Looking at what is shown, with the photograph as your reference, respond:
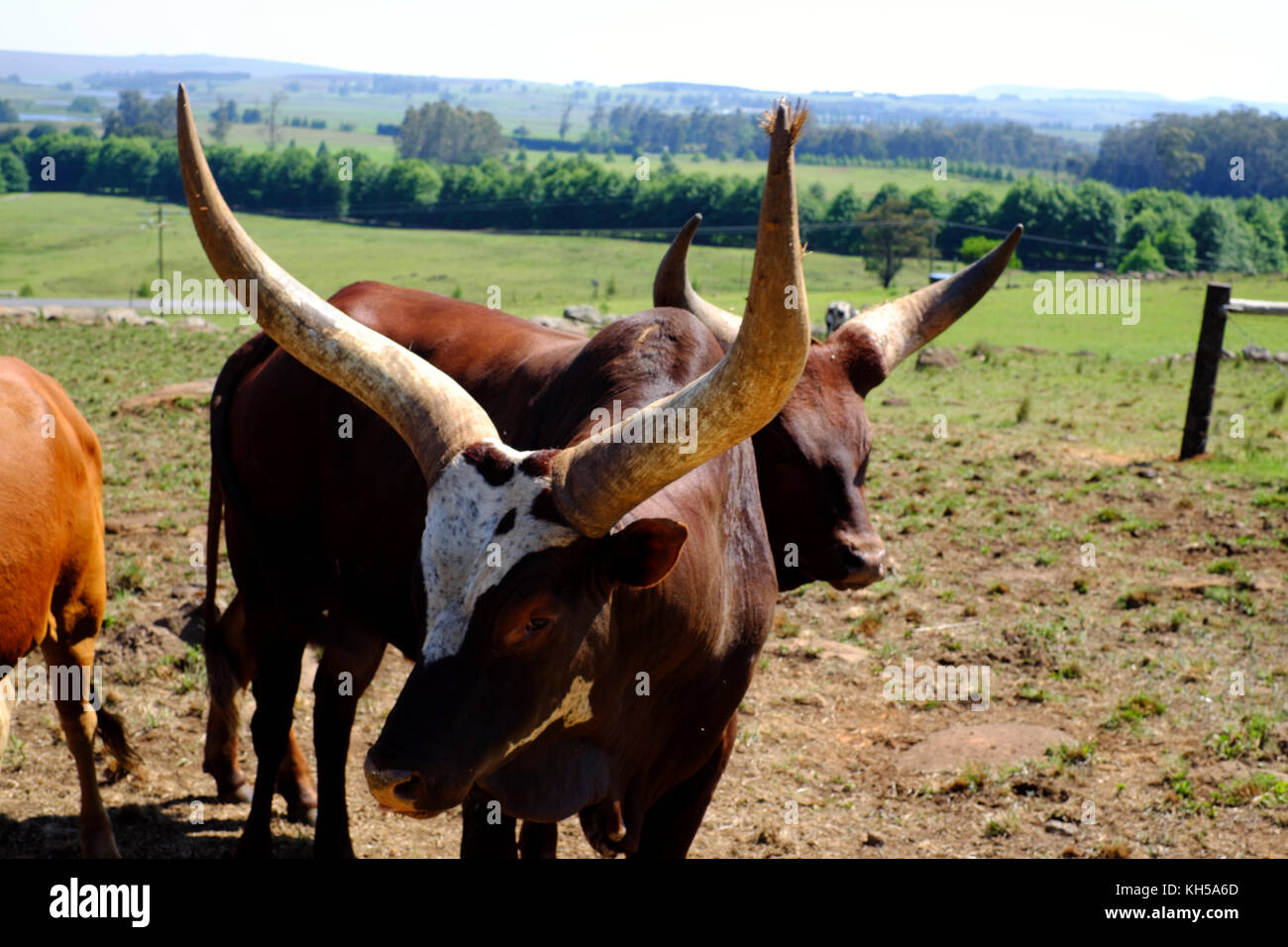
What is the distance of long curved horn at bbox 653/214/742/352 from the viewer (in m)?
5.11

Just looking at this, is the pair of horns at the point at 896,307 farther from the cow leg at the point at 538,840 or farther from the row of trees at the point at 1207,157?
the row of trees at the point at 1207,157

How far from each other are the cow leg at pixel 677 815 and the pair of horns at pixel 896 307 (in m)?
1.91

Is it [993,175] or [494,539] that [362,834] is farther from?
[993,175]

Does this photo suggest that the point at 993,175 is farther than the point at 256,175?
Yes

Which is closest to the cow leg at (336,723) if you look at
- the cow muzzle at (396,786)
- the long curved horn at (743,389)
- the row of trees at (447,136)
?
the cow muzzle at (396,786)

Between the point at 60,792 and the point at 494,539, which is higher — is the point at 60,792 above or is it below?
below

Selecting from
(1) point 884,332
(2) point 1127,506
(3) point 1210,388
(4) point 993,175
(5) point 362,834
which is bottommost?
(5) point 362,834

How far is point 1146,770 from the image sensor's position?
5785mm

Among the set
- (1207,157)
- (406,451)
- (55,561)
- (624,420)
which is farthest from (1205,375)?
(1207,157)

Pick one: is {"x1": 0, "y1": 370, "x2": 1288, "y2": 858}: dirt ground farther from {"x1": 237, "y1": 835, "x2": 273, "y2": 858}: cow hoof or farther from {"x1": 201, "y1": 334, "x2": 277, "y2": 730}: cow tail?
{"x1": 201, "y1": 334, "x2": 277, "y2": 730}: cow tail

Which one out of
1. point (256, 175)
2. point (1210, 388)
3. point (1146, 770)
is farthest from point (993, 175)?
point (1146, 770)
